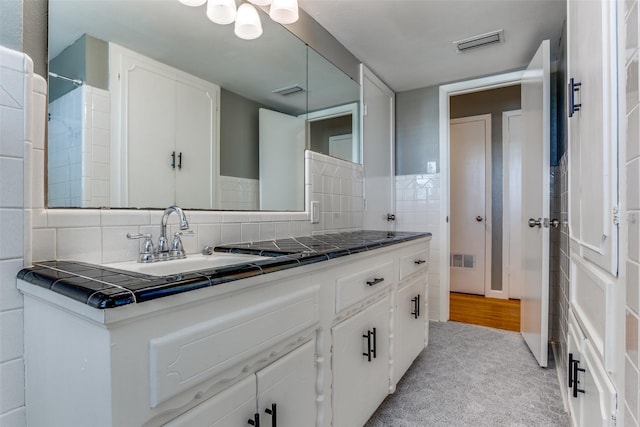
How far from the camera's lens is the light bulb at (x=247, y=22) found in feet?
5.00

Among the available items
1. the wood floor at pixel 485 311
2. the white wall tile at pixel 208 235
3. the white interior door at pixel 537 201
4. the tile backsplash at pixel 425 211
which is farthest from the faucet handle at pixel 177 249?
the wood floor at pixel 485 311

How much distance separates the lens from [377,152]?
9.27 ft

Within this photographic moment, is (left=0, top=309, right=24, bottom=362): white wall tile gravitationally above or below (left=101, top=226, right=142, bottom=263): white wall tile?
below

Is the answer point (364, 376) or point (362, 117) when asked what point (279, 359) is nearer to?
point (364, 376)

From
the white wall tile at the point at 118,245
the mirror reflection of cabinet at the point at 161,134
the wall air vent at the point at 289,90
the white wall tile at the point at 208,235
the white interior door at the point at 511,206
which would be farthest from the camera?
the white interior door at the point at 511,206

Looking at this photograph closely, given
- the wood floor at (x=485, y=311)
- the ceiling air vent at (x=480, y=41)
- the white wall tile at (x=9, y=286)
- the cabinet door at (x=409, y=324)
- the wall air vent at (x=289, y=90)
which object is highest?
the ceiling air vent at (x=480, y=41)

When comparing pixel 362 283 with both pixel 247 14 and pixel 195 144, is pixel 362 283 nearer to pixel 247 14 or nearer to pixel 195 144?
pixel 195 144

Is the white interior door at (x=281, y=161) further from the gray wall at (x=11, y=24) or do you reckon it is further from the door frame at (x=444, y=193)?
the door frame at (x=444, y=193)

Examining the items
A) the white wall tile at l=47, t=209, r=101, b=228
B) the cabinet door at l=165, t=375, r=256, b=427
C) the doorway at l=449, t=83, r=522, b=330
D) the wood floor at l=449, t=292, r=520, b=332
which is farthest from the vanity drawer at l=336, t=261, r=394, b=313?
the doorway at l=449, t=83, r=522, b=330

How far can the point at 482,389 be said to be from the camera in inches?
72.0

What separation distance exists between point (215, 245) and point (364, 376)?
82 cm

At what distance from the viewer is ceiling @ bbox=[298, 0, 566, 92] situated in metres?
1.88

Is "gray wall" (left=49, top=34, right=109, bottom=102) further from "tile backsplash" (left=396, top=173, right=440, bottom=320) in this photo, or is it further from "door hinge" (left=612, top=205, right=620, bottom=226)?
"tile backsplash" (left=396, top=173, right=440, bottom=320)

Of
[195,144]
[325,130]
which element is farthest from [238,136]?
[325,130]
